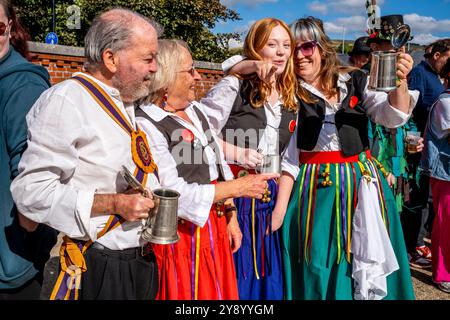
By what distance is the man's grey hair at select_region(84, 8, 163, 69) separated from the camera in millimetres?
→ 1644

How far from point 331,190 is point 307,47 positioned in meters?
0.86

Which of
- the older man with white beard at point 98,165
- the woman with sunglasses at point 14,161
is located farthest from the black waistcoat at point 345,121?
the woman with sunglasses at point 14,161

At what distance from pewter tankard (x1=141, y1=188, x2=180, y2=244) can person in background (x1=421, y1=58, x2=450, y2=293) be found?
9.24 feet

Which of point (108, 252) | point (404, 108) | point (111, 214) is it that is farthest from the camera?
point (404, 108)

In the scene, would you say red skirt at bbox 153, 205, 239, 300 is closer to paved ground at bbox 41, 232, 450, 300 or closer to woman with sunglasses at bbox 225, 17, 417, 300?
woman with sunglasses at bbox 225, 17, 417, 300

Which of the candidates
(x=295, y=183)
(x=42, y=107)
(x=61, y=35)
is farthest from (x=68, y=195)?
(x=61, y=35)

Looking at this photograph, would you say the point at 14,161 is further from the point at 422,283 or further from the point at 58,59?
the point at 58,59

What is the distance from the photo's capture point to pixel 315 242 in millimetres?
2646

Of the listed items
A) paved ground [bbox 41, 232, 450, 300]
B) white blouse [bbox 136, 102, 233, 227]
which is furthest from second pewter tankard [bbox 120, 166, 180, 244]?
paved ground [bbox 41, 232, 450, 300]

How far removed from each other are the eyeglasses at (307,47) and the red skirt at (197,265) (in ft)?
3.62

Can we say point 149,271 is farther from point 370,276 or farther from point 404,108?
point 404,108

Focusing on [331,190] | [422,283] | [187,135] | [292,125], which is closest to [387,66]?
[292,125]
